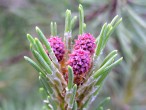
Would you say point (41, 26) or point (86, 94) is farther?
point (41, 26)

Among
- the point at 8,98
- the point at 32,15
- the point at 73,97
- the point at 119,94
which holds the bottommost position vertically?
the point at 73,97

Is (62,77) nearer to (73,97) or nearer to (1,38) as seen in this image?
(73,97)

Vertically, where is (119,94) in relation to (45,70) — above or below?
above

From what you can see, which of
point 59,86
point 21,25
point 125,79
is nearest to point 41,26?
point 21,25

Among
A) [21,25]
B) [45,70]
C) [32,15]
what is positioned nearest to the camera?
[45,70]

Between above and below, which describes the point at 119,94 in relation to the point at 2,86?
below

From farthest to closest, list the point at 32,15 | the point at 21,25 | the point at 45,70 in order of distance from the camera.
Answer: the point at 21,25
the point at 32,15
the point at 45,70

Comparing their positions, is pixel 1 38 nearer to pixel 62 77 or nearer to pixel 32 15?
pixel 32 15

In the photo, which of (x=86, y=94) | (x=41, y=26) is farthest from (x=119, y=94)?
(x=86, y=94)

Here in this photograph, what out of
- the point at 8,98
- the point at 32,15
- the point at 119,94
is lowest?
the point at 119,94
